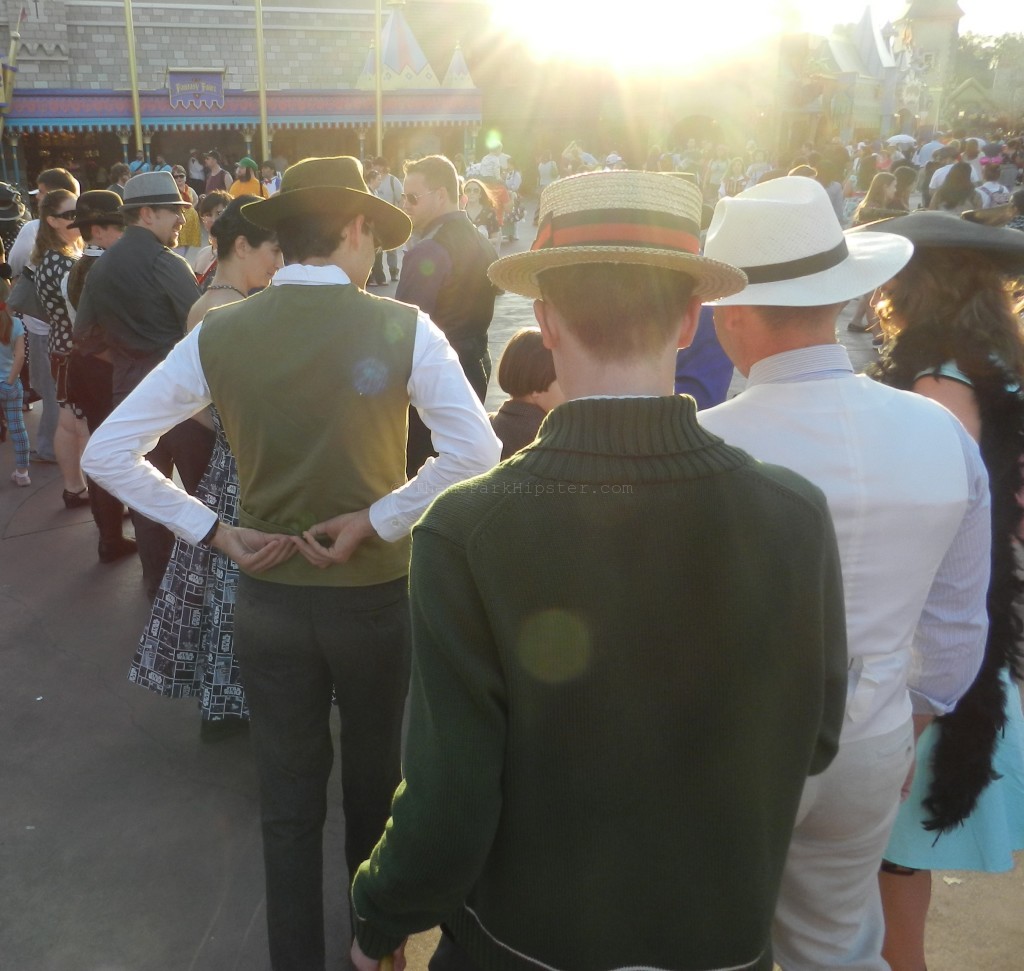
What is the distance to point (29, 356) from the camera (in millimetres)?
6988

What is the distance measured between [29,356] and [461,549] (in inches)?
271

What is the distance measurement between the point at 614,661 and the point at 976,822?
1.58m

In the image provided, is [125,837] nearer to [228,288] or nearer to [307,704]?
[307,704]

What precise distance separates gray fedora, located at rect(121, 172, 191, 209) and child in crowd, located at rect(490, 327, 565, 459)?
216 cm

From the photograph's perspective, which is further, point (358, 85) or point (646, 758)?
point (358, 85)

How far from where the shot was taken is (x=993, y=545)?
223 cm

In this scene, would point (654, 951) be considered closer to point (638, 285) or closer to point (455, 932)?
point (455, 932)

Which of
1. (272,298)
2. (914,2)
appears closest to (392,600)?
(272,298)

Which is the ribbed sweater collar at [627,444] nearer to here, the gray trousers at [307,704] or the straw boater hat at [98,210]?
the gray trousers at [307,704]

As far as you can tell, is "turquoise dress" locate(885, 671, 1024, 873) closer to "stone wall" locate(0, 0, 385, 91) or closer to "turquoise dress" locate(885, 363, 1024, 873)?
"turquoise dress" locate(885, 363, 1024, 873)

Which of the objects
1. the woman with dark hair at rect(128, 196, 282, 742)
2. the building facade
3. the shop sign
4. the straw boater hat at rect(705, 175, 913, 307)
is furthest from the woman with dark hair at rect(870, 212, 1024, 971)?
the shop sign

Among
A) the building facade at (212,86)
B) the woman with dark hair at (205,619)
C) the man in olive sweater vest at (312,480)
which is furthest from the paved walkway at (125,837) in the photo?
the building facade at (212,86)

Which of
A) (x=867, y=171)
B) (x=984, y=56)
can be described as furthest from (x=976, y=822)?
(x=984, y=56)

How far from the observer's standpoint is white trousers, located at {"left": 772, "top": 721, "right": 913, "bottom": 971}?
1733 millimetres
